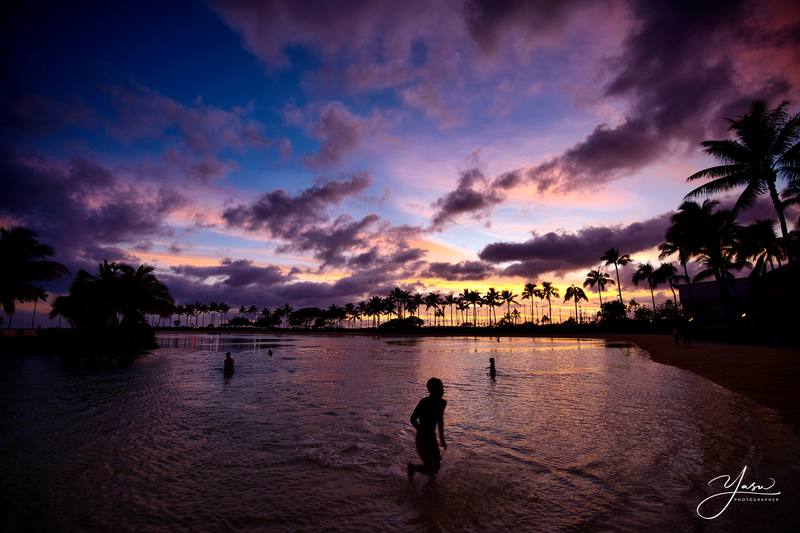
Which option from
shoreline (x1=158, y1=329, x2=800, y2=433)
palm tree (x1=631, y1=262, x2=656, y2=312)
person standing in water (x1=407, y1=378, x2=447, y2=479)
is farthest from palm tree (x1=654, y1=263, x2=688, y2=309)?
person standing in water (x1=407, y1=378, x2=447, y2=479)

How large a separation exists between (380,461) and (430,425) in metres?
2.05

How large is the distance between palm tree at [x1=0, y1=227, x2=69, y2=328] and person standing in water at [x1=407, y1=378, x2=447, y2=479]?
38.9m

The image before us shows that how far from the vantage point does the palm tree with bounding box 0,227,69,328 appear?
100.0 ft

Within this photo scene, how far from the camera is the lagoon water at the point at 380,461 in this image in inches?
216

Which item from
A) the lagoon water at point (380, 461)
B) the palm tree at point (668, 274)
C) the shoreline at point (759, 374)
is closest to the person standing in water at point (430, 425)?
the lagoon water at point (380, 461)

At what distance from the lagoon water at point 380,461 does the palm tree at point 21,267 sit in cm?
2183

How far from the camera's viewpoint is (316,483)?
22.3 ft

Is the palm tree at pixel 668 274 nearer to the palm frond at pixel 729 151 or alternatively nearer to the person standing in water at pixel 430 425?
the palm frond at pixel 729 151

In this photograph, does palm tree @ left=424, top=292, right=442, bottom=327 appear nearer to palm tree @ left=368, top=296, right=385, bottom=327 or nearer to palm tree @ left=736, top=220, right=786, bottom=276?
palm tree @ left=368, top=296, right=385, bottom=327

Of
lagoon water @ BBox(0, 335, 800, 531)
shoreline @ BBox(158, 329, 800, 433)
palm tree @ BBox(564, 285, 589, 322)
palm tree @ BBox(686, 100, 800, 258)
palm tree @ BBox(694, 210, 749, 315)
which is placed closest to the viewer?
lagoon water @ BBox(0, 335, 800, 531)

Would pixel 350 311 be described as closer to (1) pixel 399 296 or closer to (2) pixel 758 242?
(1) pixel 399 296

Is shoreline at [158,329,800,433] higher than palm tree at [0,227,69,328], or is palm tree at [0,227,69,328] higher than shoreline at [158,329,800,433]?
palm tree at [0,227,69,328]

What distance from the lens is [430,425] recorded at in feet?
21.8

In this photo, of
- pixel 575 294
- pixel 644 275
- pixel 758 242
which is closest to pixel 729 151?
pixel 758 242
